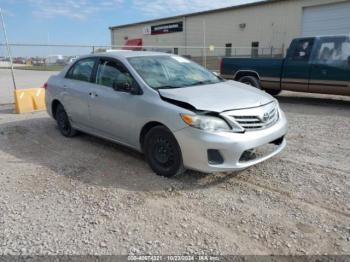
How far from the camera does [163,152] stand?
402cm

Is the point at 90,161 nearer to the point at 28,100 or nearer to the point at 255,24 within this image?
the point at 28,100

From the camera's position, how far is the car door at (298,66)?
8.69 metres

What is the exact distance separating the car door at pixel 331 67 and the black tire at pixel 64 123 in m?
6.39

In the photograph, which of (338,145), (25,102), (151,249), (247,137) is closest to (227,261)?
(151,249)

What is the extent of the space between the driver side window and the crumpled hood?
2.56ft

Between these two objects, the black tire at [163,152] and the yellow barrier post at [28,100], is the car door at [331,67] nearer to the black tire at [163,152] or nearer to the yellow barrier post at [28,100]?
the black tire at [163,152]

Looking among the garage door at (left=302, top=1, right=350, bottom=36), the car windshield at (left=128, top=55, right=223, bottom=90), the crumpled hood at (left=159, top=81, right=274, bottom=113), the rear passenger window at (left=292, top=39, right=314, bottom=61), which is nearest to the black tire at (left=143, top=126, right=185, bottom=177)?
the crumpled hood at (left=159, top=81, right=274, bottom=113)

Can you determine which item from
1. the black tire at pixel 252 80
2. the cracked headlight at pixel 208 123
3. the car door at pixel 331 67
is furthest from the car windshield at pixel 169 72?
the black tire at pixel 252 80

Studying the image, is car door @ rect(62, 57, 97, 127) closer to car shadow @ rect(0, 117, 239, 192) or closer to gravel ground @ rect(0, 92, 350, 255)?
car shadow @ rect(0, 117, 239, 192)

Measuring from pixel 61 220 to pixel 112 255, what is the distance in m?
0.85

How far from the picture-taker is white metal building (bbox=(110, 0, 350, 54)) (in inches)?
891

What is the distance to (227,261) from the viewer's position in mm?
2553

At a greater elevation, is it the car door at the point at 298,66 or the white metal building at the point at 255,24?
the white metal building at the point at 255,24

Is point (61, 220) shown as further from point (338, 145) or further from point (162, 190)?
point (338, 145)
